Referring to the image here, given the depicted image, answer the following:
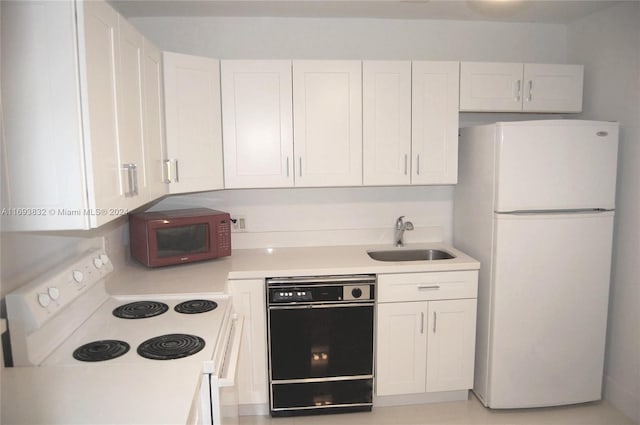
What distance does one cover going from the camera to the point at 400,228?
3.16 m

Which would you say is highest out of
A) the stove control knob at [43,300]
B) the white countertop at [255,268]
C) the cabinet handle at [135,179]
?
the cabinet handle at [135,179]

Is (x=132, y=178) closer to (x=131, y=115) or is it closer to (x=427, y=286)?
(x=131, y=115)

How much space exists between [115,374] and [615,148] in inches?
111

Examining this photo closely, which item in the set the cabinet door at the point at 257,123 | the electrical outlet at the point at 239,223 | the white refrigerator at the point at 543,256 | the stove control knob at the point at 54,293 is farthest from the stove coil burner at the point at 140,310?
the white refrigerator at the point at 543,256

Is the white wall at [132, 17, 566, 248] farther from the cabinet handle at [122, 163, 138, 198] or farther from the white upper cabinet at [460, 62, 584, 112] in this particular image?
the cabinet handle at [122, 163, 138, 198]

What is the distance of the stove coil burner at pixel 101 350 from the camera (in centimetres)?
155

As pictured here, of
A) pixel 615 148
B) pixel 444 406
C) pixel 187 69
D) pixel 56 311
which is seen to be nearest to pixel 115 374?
pixel 56 311

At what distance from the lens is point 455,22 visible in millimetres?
3121

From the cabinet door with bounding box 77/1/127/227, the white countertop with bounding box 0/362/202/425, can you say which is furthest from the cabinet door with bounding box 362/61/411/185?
the white countertop with bounding box 0/362/202/425

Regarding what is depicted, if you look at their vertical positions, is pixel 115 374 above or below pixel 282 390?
above

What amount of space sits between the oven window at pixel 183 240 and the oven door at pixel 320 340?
60cm

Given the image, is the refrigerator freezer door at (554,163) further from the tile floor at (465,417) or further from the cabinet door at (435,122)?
the tile floor at (465,417)

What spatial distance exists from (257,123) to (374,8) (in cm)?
106

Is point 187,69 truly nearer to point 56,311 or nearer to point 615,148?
point 56,311
